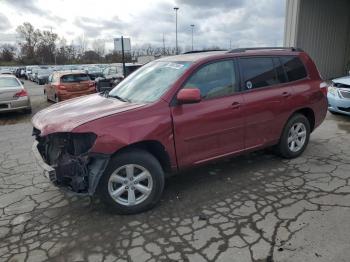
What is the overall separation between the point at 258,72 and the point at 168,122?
1.75m

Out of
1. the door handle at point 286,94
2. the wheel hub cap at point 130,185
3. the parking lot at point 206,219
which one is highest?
the door handle at point 286,94

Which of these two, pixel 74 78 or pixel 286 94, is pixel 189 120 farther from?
pixel 74 78

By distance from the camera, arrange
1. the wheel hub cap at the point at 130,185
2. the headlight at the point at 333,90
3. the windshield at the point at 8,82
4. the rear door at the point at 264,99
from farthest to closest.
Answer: the windshield at the point at 8,82 → the headlight at the point at 333,90 → the rear door at the point at 264,99 → the wheel hub cap at the point at 130,185

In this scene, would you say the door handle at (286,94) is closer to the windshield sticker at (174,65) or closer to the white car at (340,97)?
the windshield sticker at (174,65)

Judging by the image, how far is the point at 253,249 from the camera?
284 centimetres

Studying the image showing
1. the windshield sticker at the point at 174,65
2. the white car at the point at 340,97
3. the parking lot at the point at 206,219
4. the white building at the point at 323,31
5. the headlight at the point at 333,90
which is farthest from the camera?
the white building at the point at 323,31

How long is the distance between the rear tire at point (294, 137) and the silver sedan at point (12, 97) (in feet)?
29.3

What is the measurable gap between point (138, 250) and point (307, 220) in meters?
1.78

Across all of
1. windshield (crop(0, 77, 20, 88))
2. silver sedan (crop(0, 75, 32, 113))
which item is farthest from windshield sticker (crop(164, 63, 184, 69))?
windshield (crop(0, 77, 20, 88))

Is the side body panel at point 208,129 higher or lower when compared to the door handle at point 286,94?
lower

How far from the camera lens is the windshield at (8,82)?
426 inches

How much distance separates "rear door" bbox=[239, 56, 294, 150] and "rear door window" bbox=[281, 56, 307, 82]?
132 mm

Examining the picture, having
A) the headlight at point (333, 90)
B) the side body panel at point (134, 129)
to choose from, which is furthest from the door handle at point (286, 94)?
Result: the headlight at point (333, 90)

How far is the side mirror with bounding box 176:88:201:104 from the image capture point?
351 centimetres
